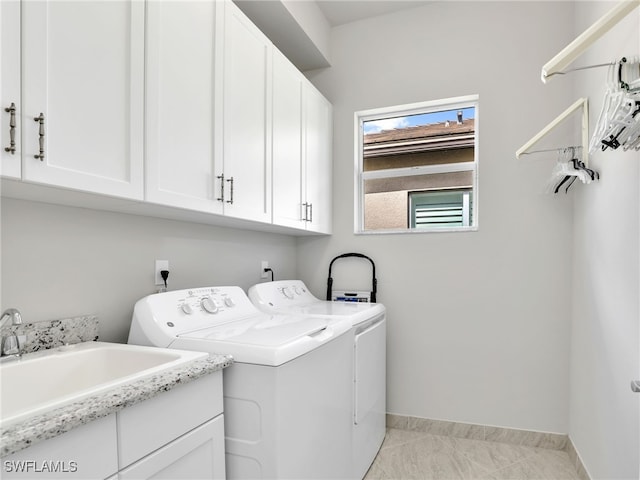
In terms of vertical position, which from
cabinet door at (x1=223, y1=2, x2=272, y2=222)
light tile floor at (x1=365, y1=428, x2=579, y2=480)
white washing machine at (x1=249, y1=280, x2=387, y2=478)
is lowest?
light tile floor at (x1=365, y1=428, x2=579, y2=480)

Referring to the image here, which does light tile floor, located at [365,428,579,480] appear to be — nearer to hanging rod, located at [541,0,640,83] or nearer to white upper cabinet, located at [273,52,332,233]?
white upper cabinet, located at [273,52,332,233]

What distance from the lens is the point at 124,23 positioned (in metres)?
1.21

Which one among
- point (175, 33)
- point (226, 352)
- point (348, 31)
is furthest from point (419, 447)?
point (348, 31)

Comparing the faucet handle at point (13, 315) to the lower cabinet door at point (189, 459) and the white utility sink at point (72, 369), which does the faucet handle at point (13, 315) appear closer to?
the white utility sink at point (72, 369)

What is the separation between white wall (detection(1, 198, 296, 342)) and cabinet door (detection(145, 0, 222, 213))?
353 mm

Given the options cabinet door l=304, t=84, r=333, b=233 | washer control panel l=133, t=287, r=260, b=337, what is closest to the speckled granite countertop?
washer control panel l=133, t=287, r=260, b=337

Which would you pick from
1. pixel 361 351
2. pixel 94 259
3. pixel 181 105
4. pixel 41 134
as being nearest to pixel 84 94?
pixel 41 134

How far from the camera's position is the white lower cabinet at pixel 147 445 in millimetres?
746

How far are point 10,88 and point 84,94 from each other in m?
0.20

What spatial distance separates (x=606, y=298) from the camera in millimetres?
1777

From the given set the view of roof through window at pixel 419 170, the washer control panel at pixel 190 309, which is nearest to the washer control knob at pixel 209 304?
the washer control panel at pixel 190 309

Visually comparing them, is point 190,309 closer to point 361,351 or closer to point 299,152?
point 361,351

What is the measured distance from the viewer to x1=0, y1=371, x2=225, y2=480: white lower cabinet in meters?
0.75

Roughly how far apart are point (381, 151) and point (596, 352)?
1.92 m
